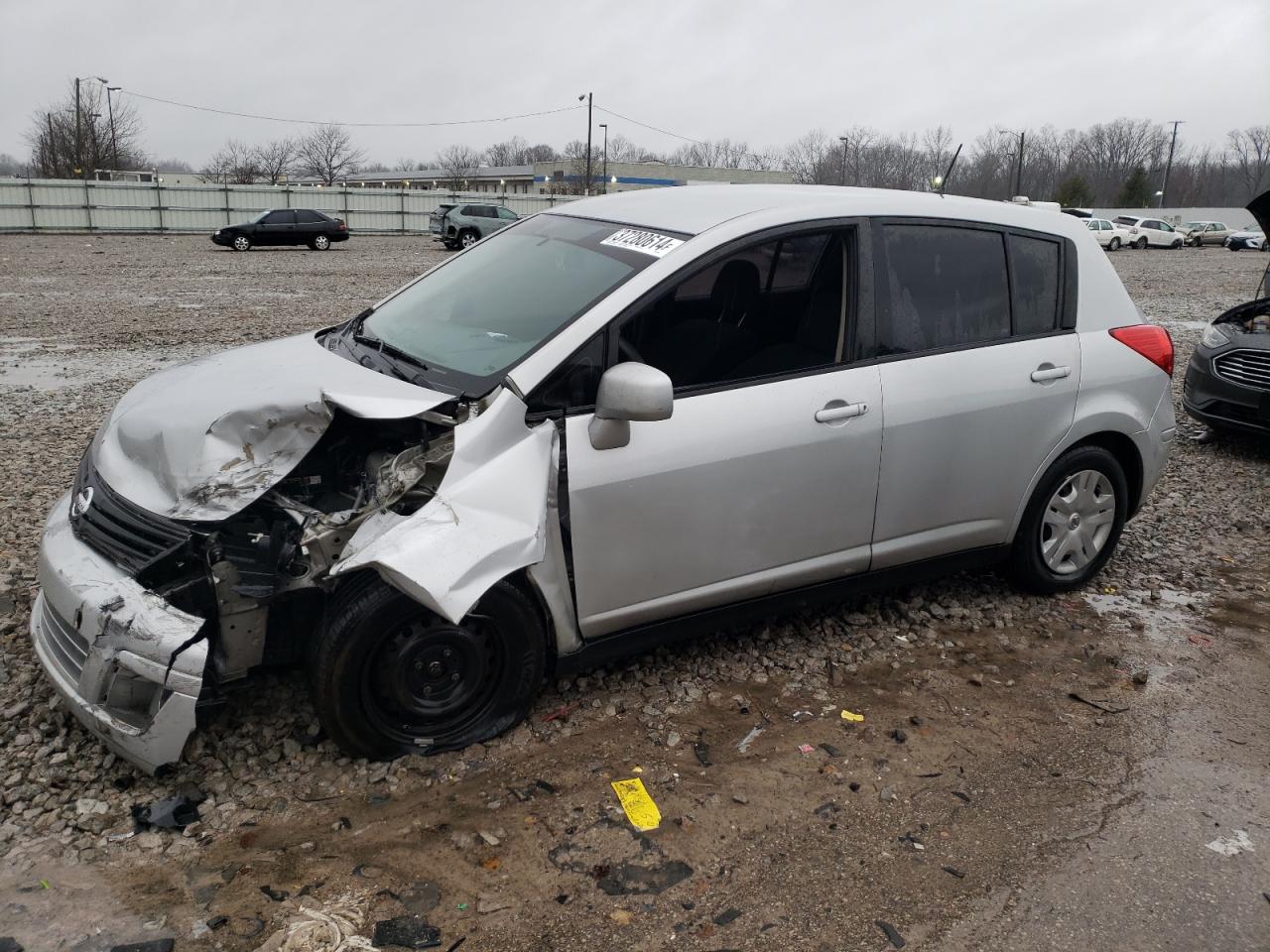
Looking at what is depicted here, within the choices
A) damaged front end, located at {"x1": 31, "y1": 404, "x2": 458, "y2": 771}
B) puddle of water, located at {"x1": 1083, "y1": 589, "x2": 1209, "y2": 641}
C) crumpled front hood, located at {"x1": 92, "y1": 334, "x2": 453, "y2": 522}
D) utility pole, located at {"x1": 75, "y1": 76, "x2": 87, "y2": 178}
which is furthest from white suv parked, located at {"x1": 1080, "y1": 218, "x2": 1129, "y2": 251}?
utility pole, located at {"x1": 75, "y1": 76, "x2": 87, "y2": 178}

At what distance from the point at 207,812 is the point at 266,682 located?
0.69m

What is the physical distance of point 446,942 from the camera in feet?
8.39

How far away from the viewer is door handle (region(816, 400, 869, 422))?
3648 mm

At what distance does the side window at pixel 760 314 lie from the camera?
3.54 metres

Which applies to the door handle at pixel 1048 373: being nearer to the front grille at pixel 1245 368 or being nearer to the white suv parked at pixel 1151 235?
the front grille at pixel 1245 368

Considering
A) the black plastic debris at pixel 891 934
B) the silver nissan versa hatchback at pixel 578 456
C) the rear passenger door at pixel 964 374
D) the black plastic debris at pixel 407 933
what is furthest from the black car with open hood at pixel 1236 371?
the black plastic debris at pixel 407 933

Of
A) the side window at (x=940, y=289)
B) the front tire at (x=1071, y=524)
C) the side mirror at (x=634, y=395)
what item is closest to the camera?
the side mirror at (x=634, y=395)

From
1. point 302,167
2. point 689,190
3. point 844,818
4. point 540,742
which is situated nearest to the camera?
point 844,818

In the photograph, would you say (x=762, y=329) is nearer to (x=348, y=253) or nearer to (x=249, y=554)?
(x=249, y=554)

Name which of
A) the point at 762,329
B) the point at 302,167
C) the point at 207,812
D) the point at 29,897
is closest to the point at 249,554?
the point at 207,812

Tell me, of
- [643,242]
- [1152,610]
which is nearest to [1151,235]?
[1152,610]

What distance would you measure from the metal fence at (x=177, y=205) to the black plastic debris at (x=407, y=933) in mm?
38313

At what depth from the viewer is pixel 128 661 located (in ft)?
9.29

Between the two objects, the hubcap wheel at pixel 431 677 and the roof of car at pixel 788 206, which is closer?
the hubcap wheel at pixel 431 677
